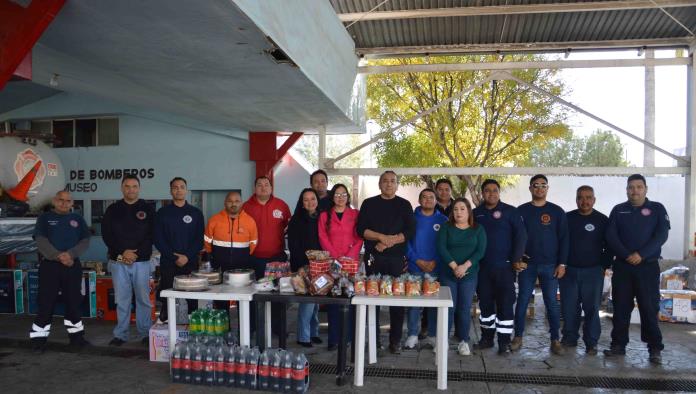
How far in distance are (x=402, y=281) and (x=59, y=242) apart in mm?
3967

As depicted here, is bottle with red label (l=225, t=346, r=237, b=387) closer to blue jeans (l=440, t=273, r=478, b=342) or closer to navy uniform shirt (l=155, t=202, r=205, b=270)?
navy uniform shirt (l=155, t=202, r=205, b=270)

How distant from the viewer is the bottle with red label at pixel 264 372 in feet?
14.3

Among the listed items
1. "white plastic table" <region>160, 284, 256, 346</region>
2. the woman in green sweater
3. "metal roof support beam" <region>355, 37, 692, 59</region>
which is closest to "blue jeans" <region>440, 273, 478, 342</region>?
the woman in green sweater

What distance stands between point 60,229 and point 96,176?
5413 millimetres

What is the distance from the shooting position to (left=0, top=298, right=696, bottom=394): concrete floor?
4523 millimetres

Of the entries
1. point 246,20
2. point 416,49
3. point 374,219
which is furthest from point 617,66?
point 246,20

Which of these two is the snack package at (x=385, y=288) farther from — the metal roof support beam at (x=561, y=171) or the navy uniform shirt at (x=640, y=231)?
the metal roof support beam at (x=561, y=171)

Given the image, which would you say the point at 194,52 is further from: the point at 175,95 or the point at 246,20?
the point at 175,95

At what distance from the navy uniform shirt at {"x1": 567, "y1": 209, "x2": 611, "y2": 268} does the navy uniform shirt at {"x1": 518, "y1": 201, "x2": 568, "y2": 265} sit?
0.14 metres

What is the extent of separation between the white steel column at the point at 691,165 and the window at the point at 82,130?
10.5 metres

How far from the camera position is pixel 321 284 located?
14.5ft

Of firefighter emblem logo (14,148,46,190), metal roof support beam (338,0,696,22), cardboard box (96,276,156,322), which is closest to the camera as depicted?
firefighter emblem logo (14,148,46,190)

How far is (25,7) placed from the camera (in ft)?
11.5

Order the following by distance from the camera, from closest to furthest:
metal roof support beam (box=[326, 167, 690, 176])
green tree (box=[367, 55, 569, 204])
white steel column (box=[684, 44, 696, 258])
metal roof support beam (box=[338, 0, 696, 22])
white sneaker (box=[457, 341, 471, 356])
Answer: white sneaker (box=[457, 341, 471, 356]), metal roof support beam (box=[338, 0, 696, 22]), metal roof support beam (box=[326, 167, 690, 176]), white steel column (box=[684, 44, 696, 258]), green tree (box=[367, 55, 569, 204])
